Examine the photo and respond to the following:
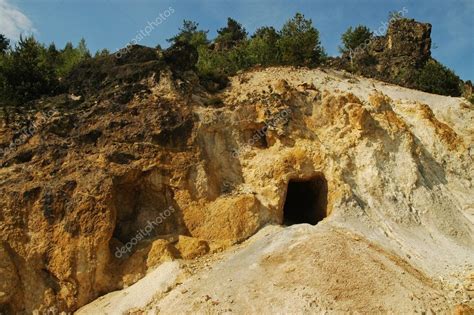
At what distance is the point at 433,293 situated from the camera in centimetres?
1207

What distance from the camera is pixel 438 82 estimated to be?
30.5 m

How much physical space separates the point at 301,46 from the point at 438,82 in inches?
379

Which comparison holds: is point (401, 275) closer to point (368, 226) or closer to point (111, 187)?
point (368, 226)

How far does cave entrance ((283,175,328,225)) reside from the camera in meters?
17.3

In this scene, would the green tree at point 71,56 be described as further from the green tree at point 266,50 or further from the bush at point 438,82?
the bush at point 438,82

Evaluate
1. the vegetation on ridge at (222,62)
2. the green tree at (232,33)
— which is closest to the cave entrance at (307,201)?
the vegetation on ridge at (222,62)

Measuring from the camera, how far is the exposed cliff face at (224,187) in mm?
13453

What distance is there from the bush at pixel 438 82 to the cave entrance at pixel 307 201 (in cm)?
1436

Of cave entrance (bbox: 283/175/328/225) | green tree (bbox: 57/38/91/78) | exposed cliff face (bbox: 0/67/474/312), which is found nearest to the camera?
exposed cliff face (bbox: 0/67/474/312)

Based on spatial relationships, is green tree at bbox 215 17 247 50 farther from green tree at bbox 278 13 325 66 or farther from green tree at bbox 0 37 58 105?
green tree at bbox 0 37 58 105

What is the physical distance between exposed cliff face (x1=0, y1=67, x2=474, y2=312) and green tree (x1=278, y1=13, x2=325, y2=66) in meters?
7.03

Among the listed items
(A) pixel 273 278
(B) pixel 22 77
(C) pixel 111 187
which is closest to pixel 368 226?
(A) pixel 273 278

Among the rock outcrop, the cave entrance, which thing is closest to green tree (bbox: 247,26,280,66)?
the rock outcrop

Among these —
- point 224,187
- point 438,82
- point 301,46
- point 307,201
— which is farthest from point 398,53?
point 224,187
